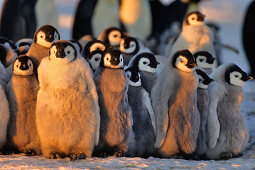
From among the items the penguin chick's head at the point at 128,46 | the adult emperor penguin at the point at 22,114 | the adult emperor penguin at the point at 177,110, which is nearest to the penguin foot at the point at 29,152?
the adult emperor penguin at the point at 22,114

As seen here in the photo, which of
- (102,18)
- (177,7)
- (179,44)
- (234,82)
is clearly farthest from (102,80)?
(177,7)

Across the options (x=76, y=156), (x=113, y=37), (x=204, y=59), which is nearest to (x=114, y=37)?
(x=113, y=37)

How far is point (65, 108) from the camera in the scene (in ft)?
13.5

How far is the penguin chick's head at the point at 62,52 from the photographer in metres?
4.11

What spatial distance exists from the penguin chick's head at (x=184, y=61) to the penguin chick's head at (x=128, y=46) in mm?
1554

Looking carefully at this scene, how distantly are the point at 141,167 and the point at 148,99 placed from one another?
924 mm

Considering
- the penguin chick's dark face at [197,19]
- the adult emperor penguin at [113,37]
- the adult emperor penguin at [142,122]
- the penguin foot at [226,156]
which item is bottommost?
the penguin foot at [226,156]

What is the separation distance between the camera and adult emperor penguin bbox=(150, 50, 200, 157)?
180 inches

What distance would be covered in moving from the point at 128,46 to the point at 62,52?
2.22 m

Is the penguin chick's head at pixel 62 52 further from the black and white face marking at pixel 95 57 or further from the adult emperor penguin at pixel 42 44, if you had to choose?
the black and white face marking at pixel 95 57

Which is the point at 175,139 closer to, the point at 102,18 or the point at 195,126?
the point at 195,126

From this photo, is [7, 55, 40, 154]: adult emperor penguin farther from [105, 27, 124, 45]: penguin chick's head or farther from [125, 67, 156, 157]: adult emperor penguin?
[105, 27, 124, 45]: penguin chick's head

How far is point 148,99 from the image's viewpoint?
459cm

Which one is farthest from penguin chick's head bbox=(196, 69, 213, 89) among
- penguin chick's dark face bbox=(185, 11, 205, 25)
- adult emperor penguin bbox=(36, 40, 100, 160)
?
penguin chick's dark face bbox=(185, 11, 205, 25)
